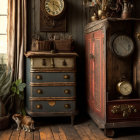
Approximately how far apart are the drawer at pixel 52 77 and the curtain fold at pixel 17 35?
0.47m

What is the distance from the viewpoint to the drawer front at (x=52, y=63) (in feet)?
13.7

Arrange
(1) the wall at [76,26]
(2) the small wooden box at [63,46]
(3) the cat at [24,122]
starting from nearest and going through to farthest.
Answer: (3) the cat at [24,122]
(2) the small wooden box at [63,46]
(1) the wall at [76,26]

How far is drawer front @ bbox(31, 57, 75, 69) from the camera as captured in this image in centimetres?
419

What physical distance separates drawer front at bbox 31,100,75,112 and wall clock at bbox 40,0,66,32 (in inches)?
52.9

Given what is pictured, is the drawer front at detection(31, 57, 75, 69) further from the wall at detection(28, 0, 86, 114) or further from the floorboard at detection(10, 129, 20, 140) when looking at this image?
the floorboard at detection(10, 129, 20, 140)

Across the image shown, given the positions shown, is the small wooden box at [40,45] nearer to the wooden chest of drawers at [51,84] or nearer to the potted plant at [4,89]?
the wooden chest of drawers at [51,84]

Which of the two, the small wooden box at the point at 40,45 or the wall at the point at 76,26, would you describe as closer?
the small wooden box at the point at 40,45

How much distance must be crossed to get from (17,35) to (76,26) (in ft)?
3.54

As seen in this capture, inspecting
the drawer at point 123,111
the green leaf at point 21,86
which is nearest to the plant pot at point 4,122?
the green leaf at point 21,86

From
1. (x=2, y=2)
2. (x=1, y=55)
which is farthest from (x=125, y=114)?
(x=2, y=2)

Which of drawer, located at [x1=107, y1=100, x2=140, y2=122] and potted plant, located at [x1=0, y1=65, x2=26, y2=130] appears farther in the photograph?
potted plant, located at [x1=0, y1=65, x2=26, y2=130]

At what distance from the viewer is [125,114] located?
368cm

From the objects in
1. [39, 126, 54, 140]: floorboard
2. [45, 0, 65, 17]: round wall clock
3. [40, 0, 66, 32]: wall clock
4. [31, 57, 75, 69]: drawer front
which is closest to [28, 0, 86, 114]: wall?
[40, 0, 66, 32]: wall clock

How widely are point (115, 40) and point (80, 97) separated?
5.17 feet
